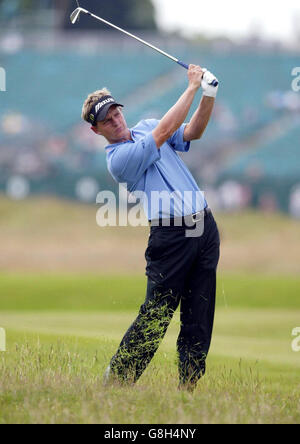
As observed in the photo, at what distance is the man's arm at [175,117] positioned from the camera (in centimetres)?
511

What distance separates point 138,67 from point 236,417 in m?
30.7

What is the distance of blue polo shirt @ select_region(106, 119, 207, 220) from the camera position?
5.25 metres

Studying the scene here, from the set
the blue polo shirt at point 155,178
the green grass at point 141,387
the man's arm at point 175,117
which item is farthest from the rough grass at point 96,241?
the man's arm at point 175,117

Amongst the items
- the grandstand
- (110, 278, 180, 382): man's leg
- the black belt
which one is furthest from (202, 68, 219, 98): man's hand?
the grandstand

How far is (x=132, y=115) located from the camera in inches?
1310

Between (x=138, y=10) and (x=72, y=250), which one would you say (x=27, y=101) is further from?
(x=138, y=10)

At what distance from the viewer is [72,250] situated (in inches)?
1078

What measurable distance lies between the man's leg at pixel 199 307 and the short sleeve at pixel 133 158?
54 centimetres

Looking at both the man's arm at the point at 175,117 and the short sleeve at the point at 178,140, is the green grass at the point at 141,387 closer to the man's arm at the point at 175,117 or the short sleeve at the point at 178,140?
the short sleeve at the point at 178,140

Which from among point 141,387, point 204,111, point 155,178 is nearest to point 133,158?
point 155,178

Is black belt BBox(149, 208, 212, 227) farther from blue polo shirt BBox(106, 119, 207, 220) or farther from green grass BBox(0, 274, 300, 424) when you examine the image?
green grass BBox(0, 274, 300, 424)

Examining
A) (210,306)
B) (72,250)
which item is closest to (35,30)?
(72,250)

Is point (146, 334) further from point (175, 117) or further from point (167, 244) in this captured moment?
point (175, 117)

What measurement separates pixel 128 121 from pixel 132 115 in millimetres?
617
